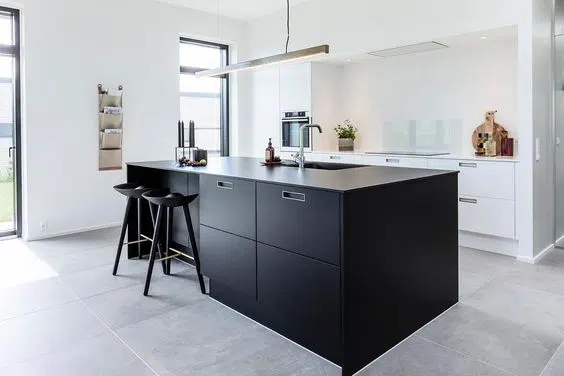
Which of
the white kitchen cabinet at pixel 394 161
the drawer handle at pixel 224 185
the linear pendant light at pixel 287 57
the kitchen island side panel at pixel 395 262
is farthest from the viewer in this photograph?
the white kitchen cabinet at pixel 394 161

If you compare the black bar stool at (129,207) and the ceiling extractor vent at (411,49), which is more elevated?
the ceiling extractor vent at (411,49)

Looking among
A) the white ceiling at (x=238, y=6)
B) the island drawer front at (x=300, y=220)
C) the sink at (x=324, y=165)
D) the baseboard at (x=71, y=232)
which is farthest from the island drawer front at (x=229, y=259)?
the white ceiling at (x=238, y=6)

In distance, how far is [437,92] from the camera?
17.4 feet

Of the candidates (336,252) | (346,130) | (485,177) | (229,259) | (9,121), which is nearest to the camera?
(336,252)

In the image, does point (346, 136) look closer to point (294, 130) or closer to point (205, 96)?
point (294, 130)

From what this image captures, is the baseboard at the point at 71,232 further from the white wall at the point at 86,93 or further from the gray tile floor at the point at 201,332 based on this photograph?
the gray tile floor at the point at 201,332

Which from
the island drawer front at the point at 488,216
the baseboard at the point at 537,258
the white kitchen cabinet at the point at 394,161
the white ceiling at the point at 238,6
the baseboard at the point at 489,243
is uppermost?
the white ceiling at the point at 238,6

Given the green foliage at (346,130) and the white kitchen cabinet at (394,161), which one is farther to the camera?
the green foliage at (346,130)

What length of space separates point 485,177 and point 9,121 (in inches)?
208

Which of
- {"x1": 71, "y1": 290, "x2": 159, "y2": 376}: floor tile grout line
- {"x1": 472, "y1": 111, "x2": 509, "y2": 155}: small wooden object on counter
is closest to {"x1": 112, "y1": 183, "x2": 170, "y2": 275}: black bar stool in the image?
{"x1": 71, "y1": 290, "x2": 159, "y2": 376}: floor tile grout line

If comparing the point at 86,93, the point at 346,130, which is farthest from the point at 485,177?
the point at 86,93

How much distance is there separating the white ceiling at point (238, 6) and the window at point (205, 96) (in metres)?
0.54

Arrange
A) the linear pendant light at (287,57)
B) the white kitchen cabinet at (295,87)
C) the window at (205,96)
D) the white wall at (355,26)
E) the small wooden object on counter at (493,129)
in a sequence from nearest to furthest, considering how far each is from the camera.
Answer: the linear pendant light at (287,57) < the white wall at (355,26) < the small wooden object on counter at (493,129) < the white kitchen cabinet at (295,87) < the window at (205,96)

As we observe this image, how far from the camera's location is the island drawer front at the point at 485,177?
13.7ft
